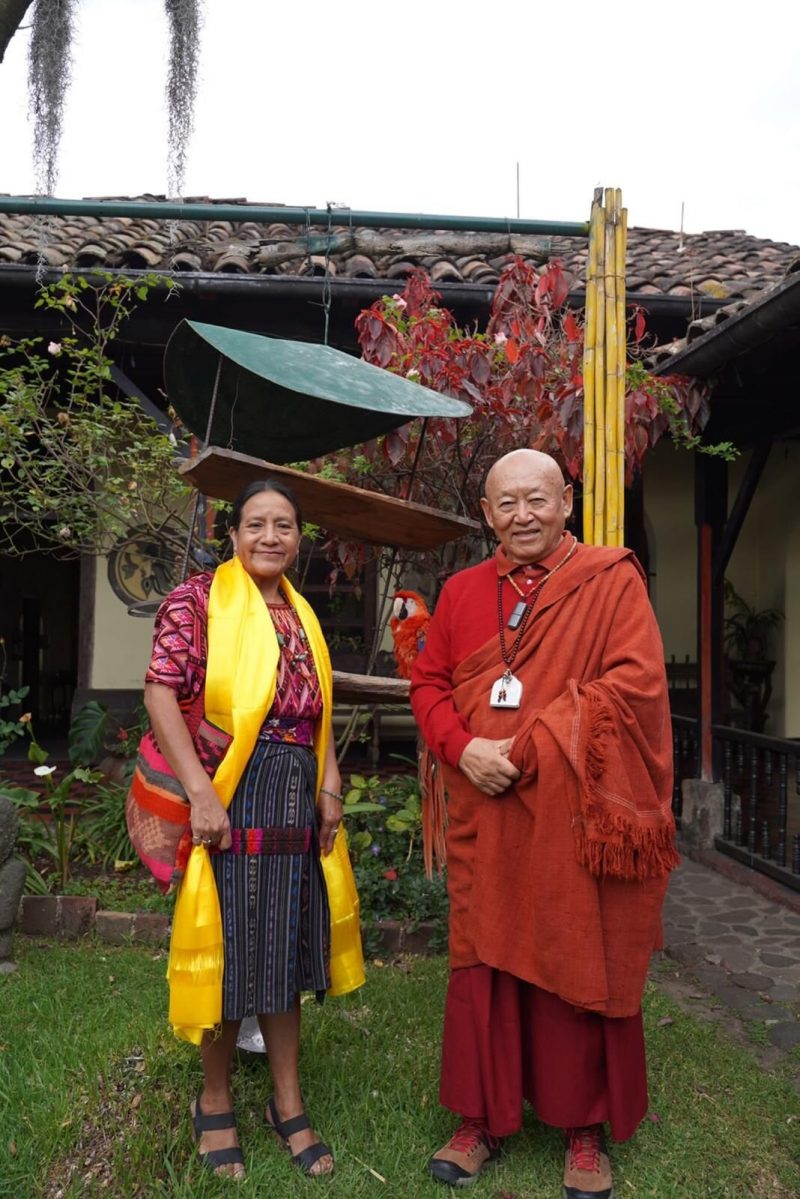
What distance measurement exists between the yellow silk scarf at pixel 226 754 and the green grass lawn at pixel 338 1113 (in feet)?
1.19

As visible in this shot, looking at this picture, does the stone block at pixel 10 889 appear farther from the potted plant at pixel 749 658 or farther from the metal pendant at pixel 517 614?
the potted plant at pixel 749 658

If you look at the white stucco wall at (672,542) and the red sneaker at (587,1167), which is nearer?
the red sneaker at (587,1167)

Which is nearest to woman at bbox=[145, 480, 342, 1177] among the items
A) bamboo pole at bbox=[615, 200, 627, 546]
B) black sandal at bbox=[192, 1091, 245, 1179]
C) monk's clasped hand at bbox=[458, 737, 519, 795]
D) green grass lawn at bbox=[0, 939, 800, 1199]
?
black sandal at bbox=[192, 1091, 245, 1179]

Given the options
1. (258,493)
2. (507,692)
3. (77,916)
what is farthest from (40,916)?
(507,692)

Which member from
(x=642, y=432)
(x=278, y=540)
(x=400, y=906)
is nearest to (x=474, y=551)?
(x=642, y=432)

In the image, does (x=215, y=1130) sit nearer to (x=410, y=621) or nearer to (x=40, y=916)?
(x=410, y=621)

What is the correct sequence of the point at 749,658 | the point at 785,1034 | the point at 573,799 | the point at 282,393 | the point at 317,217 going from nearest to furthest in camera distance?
the point at 573,799, the point at 282,393, the point at 785,1034, the point at 317,217, the point at 749,658

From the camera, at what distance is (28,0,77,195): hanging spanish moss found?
3.41 metres

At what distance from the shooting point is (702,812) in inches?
229

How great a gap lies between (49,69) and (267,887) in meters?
3.22

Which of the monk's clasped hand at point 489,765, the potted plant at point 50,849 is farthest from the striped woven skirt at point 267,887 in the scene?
the potted plant at point 50,849

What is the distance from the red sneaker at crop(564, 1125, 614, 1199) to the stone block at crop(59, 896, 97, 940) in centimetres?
252

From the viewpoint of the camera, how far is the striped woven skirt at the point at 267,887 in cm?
221

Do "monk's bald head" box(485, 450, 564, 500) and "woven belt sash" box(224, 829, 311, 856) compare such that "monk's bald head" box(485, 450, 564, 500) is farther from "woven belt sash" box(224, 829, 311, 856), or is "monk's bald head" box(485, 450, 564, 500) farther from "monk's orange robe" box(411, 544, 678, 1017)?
"woven belt sash" box(224, 829, 311, 856)
